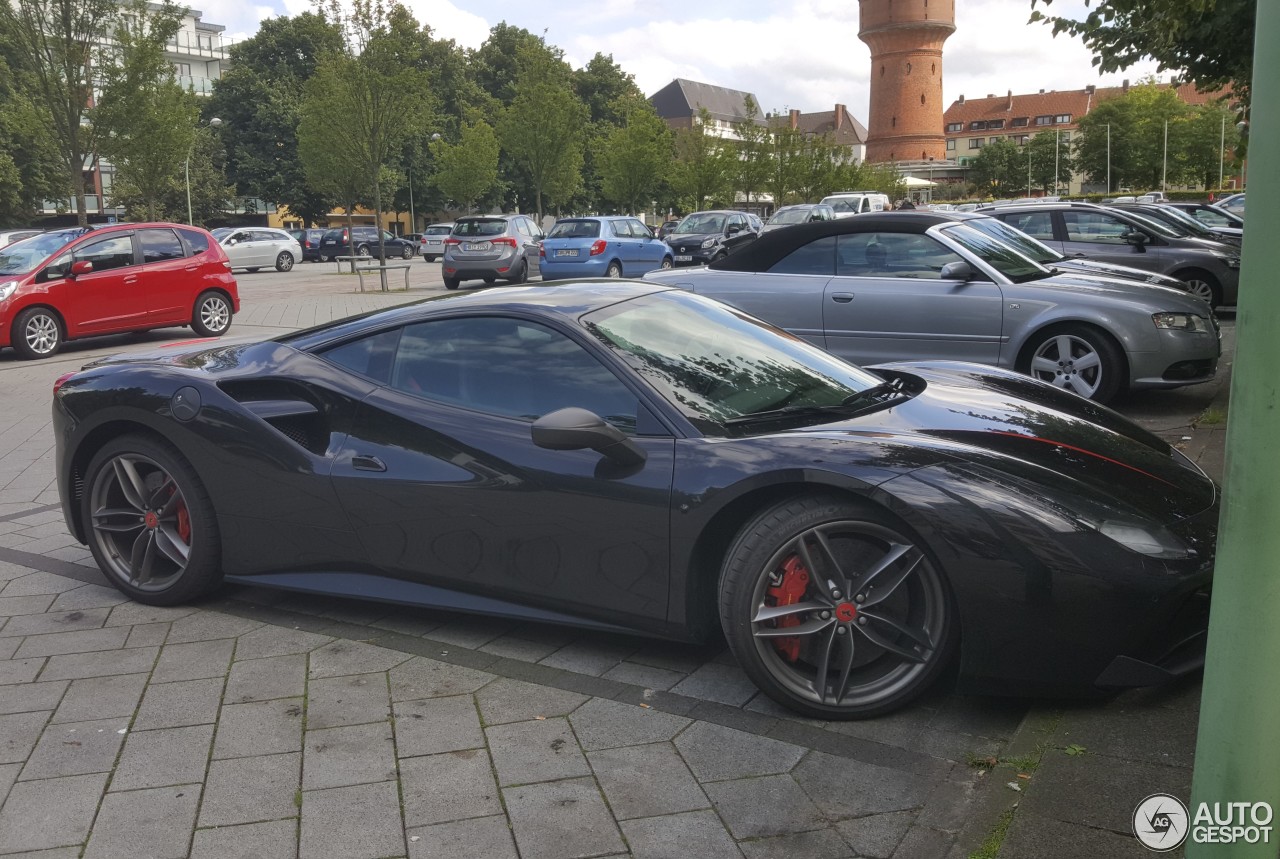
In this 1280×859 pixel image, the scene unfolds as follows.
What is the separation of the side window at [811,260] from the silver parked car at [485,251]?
14.8 metres

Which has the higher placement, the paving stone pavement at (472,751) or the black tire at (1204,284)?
the black tire at (1204,284)

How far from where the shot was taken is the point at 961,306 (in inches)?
330

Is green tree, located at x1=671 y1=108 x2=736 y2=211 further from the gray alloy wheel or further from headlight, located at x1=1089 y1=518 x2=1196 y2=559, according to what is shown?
headlight, located at x1=1089 y1=518 x2=1196 y2=559

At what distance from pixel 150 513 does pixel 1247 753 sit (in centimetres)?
399

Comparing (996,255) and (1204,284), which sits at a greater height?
(996,255)

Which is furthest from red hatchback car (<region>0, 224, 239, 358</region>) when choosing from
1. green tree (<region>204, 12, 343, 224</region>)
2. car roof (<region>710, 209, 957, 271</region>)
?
green tree (<region>204, 12, 343, 224</region>)

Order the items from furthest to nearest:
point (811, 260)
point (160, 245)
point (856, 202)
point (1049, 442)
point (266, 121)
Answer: point (266, 121) → point (856, 202) → point (160, 245) → point (811, 260) → point (1049, 442)

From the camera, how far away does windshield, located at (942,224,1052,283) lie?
28.2 feet

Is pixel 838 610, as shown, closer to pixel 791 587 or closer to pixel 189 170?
pixel 791 587

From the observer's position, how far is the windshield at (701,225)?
90.2 feet

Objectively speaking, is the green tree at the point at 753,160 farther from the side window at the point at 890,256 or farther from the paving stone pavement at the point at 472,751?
the paving stone pavement at the point at 472,751

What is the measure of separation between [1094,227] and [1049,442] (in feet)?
38.5

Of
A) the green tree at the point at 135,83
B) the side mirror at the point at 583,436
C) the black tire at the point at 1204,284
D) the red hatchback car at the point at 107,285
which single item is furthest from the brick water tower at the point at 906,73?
the side mirror at the point at 583,436

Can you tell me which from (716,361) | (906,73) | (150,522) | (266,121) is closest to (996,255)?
(716,361)
